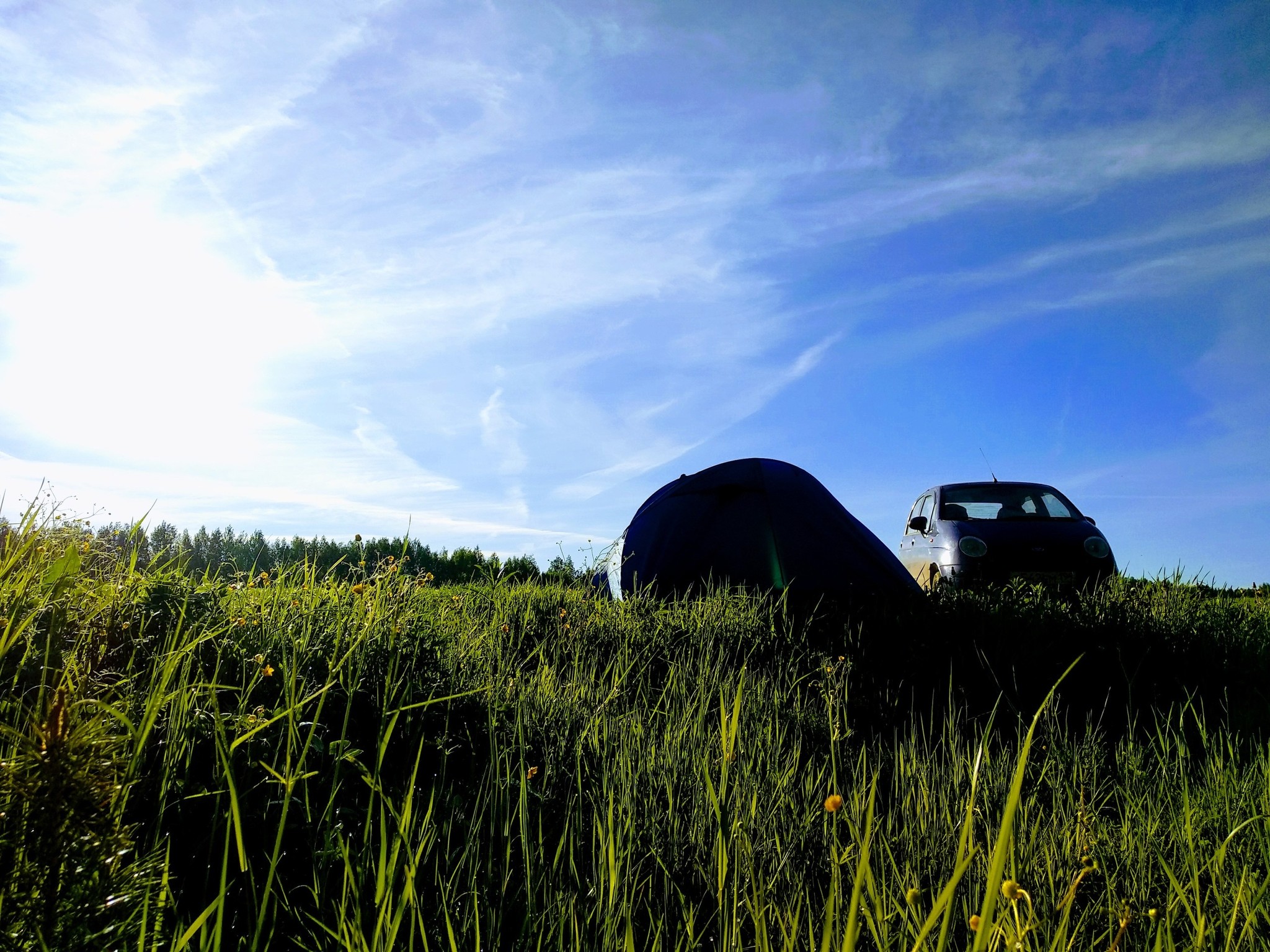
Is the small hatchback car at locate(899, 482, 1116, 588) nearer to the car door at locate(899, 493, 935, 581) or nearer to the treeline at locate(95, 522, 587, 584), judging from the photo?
the car door at locate(899, 493, 935, 581)

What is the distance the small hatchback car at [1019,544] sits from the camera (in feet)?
28.2

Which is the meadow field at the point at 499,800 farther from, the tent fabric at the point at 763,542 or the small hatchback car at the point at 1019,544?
the small hatchback car at the point at 1019,544

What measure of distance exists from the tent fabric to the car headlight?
3.93ft

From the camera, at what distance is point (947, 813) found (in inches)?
88.0

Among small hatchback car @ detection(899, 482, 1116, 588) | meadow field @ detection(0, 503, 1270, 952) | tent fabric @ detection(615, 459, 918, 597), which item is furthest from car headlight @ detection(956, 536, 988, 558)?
meadow field @ detection(0, 503, 1270, 952)

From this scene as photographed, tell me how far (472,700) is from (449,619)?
5.40 feet

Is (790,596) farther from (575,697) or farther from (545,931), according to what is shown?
(545,931)

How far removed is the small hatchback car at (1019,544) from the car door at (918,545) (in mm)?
34

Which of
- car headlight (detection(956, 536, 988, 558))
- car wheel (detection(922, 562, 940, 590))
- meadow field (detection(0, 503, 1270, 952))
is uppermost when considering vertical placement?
car headlight (detection(956, 536, 988, 558))

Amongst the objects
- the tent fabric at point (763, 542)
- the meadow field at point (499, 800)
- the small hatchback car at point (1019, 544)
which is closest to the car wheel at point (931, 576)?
the small hatchback car at point (1019, 544)

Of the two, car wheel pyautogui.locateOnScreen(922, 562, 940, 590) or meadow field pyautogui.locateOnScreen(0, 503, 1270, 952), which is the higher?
car wheel pyautogui.locateOnScreen(922, 562, 940, 590)

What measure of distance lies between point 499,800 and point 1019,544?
309 inches

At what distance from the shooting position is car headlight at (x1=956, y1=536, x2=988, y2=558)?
862cm

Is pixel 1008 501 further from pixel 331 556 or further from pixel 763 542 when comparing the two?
pixel 331 556
